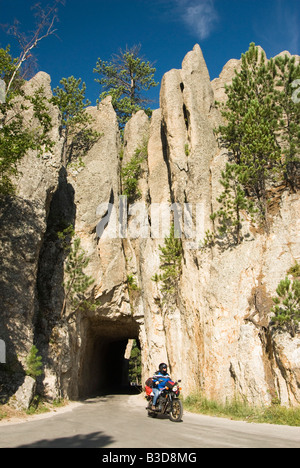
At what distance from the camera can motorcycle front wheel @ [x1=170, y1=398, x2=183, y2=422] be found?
877cm

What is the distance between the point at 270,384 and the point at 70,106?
23.0 m

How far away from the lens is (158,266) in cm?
2019

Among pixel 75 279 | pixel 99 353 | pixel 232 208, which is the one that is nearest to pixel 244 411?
pixel 232 208

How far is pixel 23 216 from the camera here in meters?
14.9

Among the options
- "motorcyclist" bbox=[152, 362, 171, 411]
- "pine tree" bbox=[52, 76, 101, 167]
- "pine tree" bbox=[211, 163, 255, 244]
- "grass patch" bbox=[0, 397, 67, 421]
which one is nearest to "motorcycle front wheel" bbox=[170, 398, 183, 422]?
"motorcyclist" bbox=[152, 362, 171, 411]

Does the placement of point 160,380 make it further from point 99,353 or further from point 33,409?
point 99,353

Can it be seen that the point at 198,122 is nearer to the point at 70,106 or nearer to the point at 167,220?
the point at 167,220

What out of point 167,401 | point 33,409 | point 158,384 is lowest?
point 33,409

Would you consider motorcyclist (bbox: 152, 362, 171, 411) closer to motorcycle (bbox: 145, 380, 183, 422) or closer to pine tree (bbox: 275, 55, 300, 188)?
motorcycle (bbox: 145, 380, 183, 422)

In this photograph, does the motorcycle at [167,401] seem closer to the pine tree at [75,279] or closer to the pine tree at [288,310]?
the pine tree at [288,310]

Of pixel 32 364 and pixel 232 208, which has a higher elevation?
pixel 232 208

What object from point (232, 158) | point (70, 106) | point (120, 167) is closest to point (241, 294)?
point (232, 158)

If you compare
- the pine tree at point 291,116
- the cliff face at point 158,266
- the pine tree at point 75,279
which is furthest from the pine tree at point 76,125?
the pine tree at point 291,116

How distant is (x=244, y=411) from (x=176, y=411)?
8.65 ft
